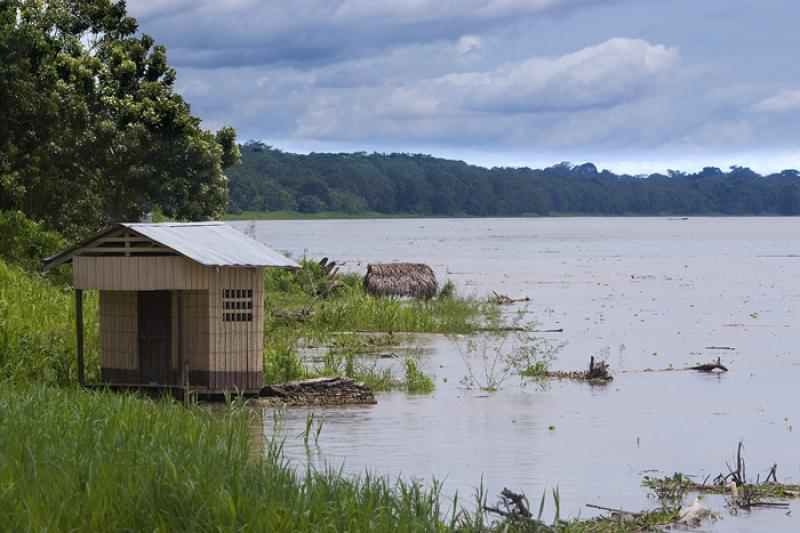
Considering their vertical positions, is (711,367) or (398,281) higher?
(398,281)

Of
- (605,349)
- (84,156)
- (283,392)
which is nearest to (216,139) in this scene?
(84,156)

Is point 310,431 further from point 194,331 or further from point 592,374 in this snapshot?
point 592,374

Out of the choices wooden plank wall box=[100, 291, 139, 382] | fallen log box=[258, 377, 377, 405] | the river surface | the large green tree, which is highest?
the large green tree

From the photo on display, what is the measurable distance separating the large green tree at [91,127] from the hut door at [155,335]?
53.7 ft

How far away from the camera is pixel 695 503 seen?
12219mm

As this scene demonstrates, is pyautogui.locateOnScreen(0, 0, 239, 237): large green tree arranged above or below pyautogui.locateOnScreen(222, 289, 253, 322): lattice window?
above

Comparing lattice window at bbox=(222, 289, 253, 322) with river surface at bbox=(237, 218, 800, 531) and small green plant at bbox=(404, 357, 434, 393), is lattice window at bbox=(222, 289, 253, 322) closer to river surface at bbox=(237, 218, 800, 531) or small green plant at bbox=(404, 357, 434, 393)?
river surface at bbox=(237, 218, 800, 531)

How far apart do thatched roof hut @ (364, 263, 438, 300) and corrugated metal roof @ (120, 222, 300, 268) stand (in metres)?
18.0

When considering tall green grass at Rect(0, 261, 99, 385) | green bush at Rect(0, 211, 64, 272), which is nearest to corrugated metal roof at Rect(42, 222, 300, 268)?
tall green grass at Rect(0, 261, 99, 385)

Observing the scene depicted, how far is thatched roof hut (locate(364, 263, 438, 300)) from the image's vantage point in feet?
123

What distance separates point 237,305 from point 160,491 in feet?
29.7

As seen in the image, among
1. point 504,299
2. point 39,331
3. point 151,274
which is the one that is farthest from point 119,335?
point 504,299

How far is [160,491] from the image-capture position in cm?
903

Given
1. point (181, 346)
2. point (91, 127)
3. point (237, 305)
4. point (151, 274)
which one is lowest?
point (181, 346)
